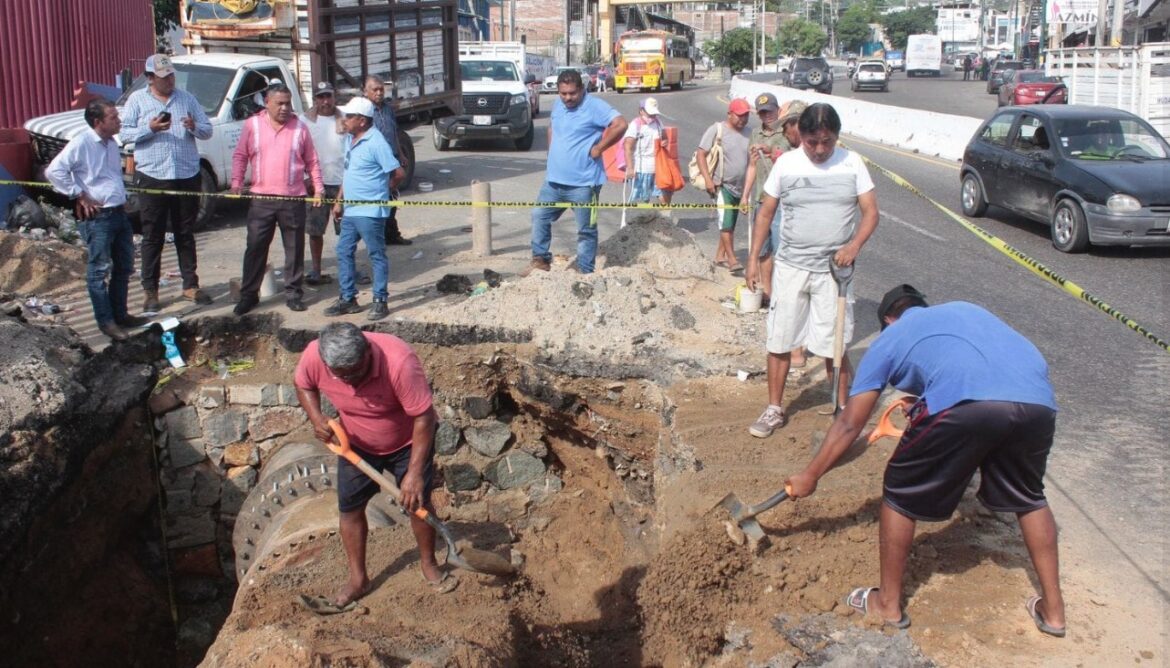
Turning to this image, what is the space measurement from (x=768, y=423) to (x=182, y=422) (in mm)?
4359

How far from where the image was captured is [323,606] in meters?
5.02

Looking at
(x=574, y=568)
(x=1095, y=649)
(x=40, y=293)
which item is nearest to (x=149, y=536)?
(x=40, y=293)

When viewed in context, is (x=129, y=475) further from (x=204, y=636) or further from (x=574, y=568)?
(x=574, y=568)

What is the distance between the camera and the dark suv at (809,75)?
139 ft

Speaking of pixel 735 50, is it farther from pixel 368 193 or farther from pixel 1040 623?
pixel 1040 623

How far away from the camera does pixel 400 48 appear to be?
1508cm

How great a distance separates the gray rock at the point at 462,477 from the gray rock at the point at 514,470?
8 centimetres

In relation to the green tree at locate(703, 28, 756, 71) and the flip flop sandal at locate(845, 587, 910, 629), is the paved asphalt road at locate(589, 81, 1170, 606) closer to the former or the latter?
the flip flop sandal at locate(845, 587, 910, 629)

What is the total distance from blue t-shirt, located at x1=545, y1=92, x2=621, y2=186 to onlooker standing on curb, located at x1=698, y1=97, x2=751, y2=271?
165 centimetres

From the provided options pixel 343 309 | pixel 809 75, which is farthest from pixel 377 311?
pixel 809 75

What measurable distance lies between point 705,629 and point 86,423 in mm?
4311

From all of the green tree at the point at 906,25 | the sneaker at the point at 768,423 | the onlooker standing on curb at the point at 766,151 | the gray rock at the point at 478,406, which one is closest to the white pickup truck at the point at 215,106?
the gray rock at the point at 478,406

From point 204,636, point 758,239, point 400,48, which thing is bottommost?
point 204,636

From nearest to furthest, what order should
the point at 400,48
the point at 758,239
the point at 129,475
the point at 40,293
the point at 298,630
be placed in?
the point at 298,630
the point at 758,239
the point at 129,475
the point at 40,293
the point at 400,48
